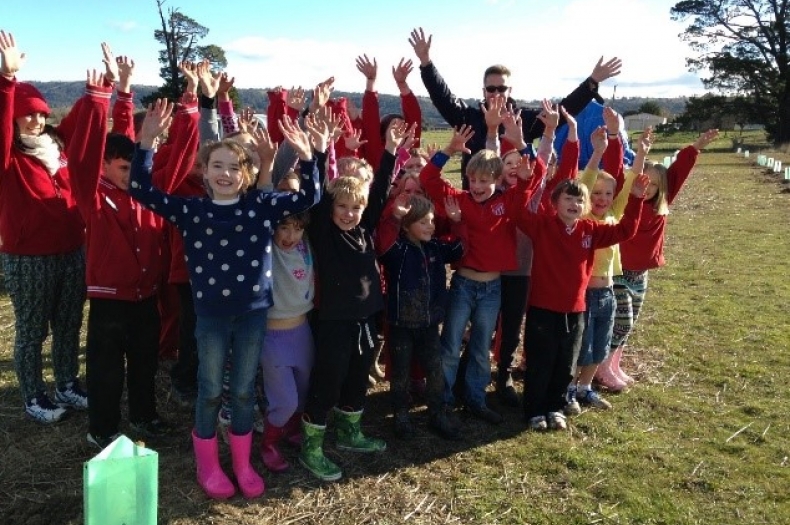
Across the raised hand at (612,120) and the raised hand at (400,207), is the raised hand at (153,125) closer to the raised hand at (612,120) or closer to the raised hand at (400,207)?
the raised hand at (400,207)

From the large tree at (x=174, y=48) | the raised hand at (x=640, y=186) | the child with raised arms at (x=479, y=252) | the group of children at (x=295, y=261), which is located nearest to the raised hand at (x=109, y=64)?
the group of children at (x=295, y=261)

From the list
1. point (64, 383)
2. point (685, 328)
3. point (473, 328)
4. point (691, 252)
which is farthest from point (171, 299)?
point (691, 252)

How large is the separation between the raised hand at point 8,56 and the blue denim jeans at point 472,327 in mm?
3191

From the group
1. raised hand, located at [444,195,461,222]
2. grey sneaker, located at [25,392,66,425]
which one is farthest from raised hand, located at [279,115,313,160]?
grey sneaker, located at [25,392,66,425]

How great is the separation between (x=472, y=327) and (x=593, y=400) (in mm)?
1280

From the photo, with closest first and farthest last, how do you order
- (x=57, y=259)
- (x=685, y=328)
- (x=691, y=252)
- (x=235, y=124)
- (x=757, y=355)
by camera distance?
(x=57, y=259)
(x=235, y=124)
(x=757, y=355)
(x=685, y=328)
(x=691, y=252)

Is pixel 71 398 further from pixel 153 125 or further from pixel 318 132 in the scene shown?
pixel 318 132

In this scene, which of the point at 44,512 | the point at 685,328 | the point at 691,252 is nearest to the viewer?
the point at 44,512

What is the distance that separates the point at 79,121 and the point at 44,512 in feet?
7.40

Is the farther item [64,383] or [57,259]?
[64,383]

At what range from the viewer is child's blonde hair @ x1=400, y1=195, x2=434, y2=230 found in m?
4.45

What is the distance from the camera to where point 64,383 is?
194 inches

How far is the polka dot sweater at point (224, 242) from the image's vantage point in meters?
3.58

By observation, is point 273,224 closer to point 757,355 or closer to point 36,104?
point 36,104
